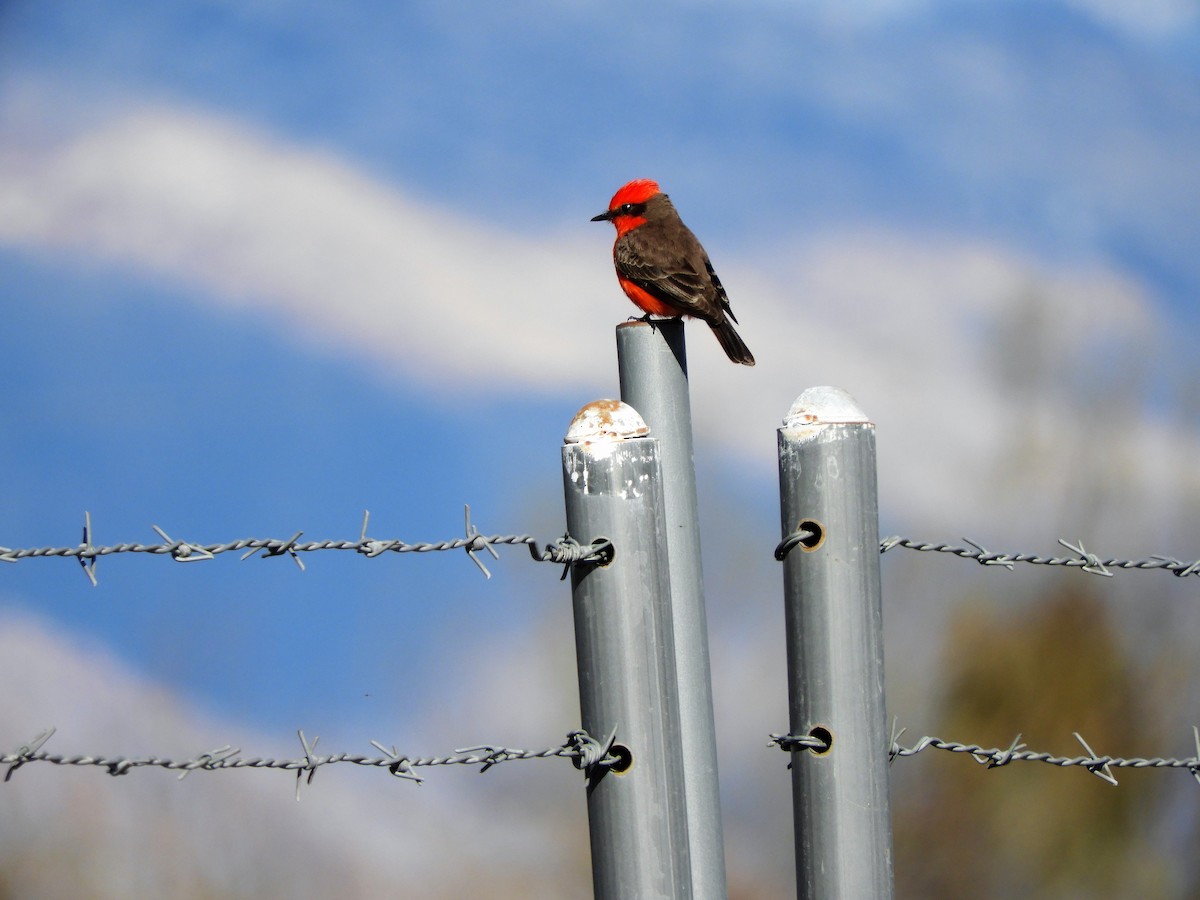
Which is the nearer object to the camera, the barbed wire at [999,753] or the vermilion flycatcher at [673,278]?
the barbed wire at [999,753]

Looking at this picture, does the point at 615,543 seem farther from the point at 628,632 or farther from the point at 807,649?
the point at 807,649

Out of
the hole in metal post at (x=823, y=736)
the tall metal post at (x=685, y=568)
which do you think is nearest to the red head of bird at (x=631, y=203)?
the tall metal post at (x=685, y=568)

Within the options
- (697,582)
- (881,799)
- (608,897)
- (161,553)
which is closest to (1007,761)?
(881,799)

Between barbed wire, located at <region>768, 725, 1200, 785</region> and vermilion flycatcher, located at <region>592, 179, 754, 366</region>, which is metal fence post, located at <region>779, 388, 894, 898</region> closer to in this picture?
barbed wire, located at <region>768, 725, 1200, 785</region>

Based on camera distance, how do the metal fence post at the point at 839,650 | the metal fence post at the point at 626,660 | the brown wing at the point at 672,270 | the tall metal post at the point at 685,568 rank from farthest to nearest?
the brown wing at the point at 672,270 < the tall metal post at the point at 685,568 < the metal fence post at the point at 839,650 < the metal fence post at the point at 626,660

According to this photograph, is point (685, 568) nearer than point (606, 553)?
No

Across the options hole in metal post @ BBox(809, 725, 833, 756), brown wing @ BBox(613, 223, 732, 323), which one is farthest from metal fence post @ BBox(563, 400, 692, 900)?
brown wing @ BBox(613, 223, 732, 323)

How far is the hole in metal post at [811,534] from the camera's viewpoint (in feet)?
9.02

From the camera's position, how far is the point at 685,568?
316 cm

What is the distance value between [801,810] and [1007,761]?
58 centimetres

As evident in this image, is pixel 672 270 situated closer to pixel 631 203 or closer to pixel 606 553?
pixel 631 203

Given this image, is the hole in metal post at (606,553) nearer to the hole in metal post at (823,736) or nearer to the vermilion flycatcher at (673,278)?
the hole in metal post at (823,736)

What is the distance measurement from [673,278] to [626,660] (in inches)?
148

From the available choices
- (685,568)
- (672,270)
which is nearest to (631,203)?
(672,270)
